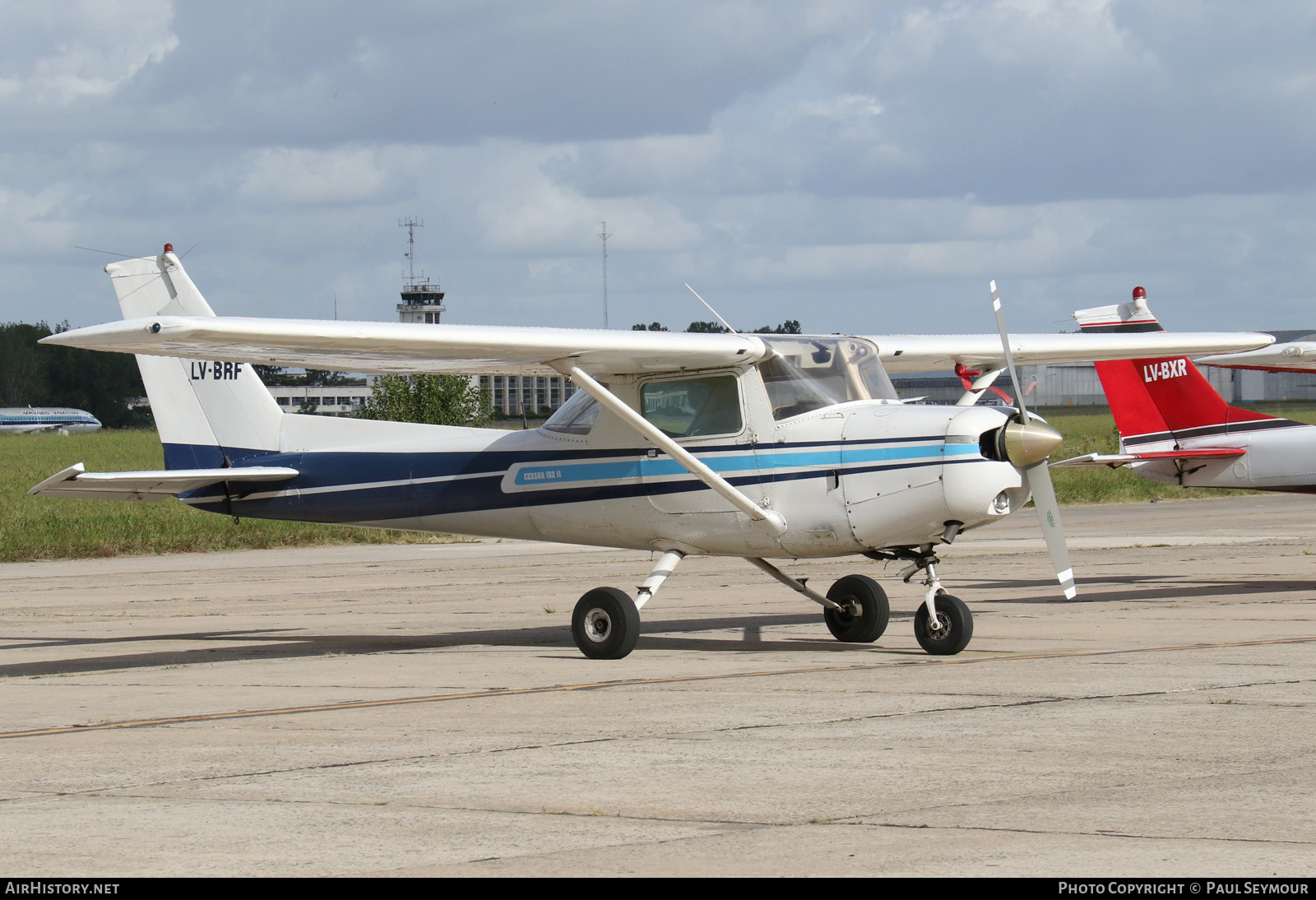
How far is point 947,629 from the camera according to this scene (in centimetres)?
1101

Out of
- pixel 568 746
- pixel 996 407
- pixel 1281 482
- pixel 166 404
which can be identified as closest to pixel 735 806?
pixel 568 746

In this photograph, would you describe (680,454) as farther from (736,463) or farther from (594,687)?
(594,687)

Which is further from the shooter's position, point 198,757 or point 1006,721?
point 1006,721

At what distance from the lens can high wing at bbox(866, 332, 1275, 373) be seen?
Answer: 13352mm

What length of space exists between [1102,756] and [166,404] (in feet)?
34.3

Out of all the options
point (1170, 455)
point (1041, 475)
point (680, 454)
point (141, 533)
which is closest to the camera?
point (1041, 475)

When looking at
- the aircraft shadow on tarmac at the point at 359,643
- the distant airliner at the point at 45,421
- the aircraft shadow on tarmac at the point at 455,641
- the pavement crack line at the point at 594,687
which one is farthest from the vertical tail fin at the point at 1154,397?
the distant airliner at the point at 45,421

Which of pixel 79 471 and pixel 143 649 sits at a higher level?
pixel 79 471

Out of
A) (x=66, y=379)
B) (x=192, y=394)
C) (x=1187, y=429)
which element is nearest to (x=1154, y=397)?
(x=1187, y=429)

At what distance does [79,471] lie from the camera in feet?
38.2

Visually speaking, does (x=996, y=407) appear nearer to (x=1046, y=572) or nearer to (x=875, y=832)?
(x=875, y=832)

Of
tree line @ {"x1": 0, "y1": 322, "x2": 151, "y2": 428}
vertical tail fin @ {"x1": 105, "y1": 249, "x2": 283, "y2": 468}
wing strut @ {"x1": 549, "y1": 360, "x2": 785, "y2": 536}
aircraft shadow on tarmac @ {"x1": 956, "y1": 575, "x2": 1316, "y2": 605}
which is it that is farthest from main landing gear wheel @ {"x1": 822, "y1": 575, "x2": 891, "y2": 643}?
tree line @ {"x1": 0, "y1": 322, "x2": 151, "y2": 428}

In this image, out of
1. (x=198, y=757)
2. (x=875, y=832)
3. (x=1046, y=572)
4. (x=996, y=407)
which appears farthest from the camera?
(x=1046, y=572)

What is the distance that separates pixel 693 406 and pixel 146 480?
4926 mm
